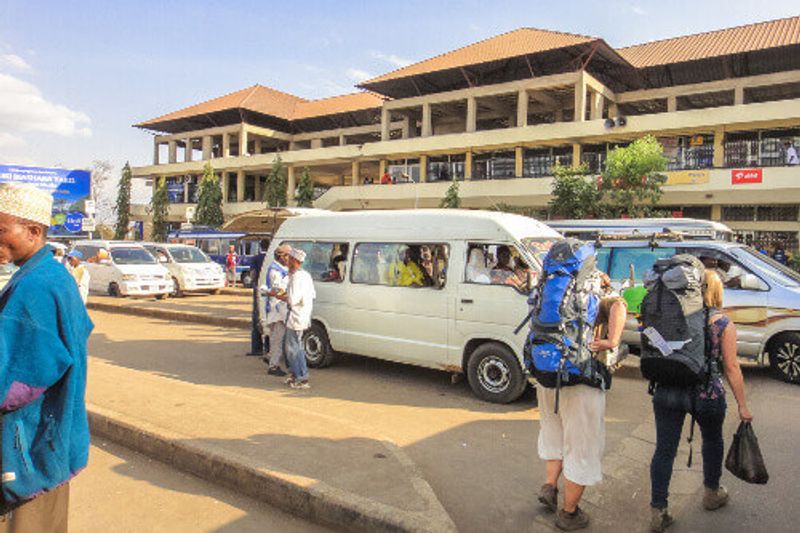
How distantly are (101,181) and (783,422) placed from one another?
237ft

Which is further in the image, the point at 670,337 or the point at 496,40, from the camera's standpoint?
the point at 496,40

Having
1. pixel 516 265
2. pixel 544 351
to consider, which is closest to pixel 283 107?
pixel 516 265

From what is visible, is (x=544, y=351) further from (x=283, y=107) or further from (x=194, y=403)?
(x=283, y=107)

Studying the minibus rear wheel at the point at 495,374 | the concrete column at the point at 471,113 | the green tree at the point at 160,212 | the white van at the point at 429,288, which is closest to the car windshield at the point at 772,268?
the white van at the point at 429,288

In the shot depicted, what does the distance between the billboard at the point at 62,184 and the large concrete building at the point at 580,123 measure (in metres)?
13.8

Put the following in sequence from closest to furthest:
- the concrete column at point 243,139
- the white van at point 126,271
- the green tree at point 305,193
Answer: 1. the white van at point 126,271
2. the green tree at point 305,193
3. the concrete column at point 243,139

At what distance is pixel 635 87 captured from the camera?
32.4 m

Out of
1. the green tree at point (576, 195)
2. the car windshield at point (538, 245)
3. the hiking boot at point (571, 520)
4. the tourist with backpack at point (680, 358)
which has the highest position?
the green tree at point (576, 195)

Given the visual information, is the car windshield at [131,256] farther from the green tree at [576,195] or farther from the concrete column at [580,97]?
the concrete column at [580,97]

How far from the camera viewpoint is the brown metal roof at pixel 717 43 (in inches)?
1079

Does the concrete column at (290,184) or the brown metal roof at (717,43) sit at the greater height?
the brown metal roof at (717,43)

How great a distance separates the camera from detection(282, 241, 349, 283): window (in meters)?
8.00

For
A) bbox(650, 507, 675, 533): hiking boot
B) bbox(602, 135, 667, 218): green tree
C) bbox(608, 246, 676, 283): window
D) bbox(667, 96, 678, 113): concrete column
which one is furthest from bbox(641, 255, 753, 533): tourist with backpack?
bbox(667, 96, 678, 113): concrete column

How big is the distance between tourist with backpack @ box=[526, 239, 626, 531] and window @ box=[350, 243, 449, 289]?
137 inches
